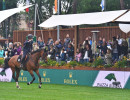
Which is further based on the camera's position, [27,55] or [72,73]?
[72,73]

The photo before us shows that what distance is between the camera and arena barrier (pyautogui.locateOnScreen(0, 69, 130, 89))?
2222 centimetres

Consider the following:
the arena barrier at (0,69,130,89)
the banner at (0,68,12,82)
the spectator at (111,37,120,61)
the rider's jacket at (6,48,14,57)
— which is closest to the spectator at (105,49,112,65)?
the spectator at (111,37,120,61)

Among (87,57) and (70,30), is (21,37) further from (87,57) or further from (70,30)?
(87,57)

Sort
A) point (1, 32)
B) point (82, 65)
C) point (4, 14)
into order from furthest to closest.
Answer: point (1, 32)
point (4, 14)
point (82, 65)

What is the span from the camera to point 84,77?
24500mm

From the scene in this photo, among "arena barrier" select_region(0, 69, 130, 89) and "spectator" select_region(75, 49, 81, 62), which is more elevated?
"spectator" select_region(75, 49, 81, 62)

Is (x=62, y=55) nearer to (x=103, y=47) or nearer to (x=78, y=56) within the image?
(x=78, y=56)

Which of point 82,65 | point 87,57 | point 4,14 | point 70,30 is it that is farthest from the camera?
point 70,30

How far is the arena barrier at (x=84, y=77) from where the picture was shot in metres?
22.2

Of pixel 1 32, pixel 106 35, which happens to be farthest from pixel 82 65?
pixel 1 32

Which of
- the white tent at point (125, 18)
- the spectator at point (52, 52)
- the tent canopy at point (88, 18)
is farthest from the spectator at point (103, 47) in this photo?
the white tent at point (125, 18)

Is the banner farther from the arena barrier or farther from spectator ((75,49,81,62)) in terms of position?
spectator ((75,49,81,62))

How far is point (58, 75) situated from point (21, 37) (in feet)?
56.3

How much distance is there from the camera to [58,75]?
85.9ft
